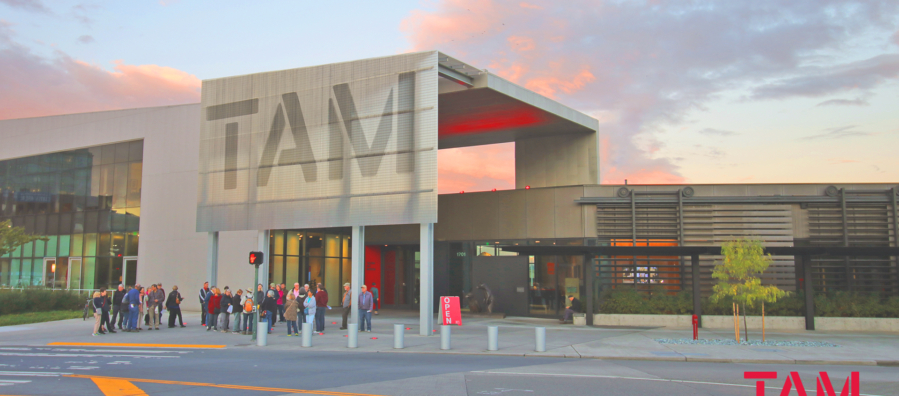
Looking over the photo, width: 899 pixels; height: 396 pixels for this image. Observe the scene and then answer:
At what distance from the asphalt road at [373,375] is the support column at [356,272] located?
603 centimetres

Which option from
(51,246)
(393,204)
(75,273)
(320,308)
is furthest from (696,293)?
(51,246)

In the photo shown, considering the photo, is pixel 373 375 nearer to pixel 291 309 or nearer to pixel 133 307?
pixel 291 309

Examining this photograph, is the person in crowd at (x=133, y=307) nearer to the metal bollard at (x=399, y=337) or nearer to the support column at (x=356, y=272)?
the support column at (x=356, y=272)

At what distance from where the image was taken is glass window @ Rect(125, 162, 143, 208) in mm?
35625

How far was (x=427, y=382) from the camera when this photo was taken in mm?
11945

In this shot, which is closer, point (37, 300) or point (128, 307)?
point (128, 307)

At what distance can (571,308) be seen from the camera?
2709 cm

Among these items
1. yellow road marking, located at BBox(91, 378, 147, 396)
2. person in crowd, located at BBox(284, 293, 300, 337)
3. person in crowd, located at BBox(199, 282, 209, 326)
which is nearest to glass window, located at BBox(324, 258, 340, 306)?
person in crowd, located at BBox(199, 282, 209, 326)

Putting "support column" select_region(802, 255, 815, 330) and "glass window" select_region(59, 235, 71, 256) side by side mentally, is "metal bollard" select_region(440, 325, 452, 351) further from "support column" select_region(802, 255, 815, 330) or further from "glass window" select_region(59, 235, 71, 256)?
"glass window" select_region(59, 235, 71, 256)

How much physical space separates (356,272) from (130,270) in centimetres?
1831

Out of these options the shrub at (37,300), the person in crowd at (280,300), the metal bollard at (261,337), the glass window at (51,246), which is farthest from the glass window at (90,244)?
the metal bollard at (261,337)

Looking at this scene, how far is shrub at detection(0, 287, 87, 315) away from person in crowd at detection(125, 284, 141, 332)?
10.7 meters

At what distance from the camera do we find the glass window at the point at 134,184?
3562 cm

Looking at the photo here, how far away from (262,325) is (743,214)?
20537mm
